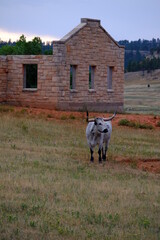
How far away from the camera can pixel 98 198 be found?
Answer: 13031 mm

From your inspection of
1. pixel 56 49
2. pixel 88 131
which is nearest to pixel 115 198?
pixel 88 131

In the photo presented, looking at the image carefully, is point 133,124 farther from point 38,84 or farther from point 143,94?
point 143,94

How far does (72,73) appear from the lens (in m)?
35.1

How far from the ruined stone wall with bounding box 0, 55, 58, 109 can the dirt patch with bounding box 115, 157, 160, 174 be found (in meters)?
13.9

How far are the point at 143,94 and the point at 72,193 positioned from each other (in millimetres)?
65447

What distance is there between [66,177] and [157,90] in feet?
222

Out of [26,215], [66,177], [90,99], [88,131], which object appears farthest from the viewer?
[90,99]

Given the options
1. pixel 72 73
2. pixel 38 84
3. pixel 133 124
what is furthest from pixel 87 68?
pixel 133 124

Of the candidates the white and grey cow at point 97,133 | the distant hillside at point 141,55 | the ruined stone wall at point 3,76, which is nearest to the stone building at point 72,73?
the ruined stone wall at point 3,76

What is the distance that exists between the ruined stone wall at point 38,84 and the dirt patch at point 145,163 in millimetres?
13880

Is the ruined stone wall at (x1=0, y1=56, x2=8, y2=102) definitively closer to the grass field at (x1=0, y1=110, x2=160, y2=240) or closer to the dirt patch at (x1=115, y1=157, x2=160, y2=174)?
the grass field at (x1=0, y1=110, x2=160, y2=240)

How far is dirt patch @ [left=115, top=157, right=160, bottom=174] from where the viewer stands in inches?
718

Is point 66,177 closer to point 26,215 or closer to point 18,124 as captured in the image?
point 26,215

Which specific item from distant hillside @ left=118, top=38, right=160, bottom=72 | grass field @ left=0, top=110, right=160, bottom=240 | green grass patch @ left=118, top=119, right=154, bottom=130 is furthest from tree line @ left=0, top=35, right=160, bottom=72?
grass field @ left=0, top=110, right=160, bottom=240
